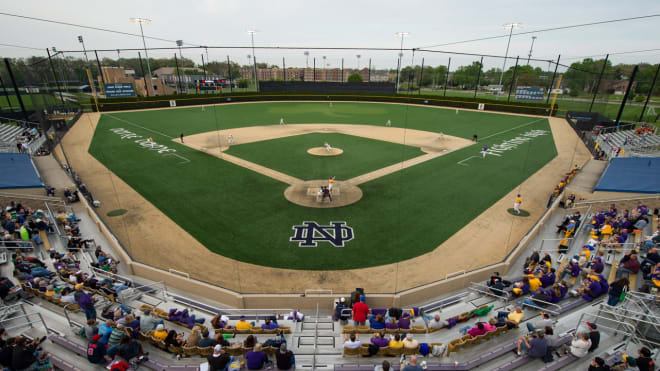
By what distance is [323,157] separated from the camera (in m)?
29.1

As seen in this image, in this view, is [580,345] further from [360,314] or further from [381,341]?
[360,314]

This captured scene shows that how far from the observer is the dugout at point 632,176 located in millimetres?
17797

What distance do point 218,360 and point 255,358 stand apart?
861mm

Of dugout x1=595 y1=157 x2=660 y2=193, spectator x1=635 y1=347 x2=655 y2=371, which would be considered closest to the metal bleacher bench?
spectator x1=635 y1=347 x2=655 y2=371

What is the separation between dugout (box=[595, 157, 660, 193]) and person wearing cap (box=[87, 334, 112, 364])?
82.0ft

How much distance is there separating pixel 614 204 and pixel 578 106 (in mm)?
58519

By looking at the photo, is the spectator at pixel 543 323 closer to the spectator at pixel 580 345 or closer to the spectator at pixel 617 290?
the spectator at pixel 580 345

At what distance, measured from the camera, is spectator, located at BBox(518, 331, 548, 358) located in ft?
24.9

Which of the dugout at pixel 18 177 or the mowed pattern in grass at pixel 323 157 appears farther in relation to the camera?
the mowed pattern in grass at pixel 323 157

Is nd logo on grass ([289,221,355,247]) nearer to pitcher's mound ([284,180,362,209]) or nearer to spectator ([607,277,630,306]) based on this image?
pitcher's mound ([284,180,362,209])

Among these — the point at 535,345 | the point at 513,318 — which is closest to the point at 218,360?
the point at 535,345

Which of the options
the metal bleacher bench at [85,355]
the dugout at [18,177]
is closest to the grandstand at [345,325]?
the metal bleacher bench at [85,355]

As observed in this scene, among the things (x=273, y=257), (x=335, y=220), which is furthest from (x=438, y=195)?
(x=273, y=257)

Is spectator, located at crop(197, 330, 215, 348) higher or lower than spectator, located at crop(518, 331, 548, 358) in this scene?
lower
